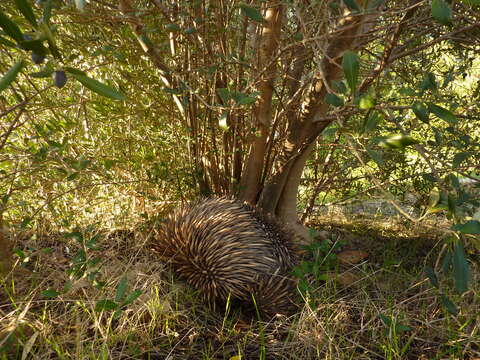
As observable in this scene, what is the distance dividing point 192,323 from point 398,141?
1.28 meters

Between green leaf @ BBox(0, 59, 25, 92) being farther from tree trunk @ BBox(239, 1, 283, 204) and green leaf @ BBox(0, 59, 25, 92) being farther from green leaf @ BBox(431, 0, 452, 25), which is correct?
tree trunk @ BBox(239, 1, 283, 204)

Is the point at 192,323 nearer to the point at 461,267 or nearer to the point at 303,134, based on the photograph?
the point at 461,267

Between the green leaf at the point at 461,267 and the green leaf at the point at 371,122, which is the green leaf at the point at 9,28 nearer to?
the green leaf at the point at 371,122

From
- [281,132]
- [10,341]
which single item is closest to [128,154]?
[281,132]

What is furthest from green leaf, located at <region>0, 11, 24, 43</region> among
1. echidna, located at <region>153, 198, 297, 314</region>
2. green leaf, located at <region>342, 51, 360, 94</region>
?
echidna, located at <region>153, 198, 297, 314</region>

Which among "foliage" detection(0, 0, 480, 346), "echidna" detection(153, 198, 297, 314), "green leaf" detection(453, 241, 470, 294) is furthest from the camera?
"echidna" detection(153, 198, 297, 314)

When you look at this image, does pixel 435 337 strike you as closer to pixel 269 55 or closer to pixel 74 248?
pixel 269 55

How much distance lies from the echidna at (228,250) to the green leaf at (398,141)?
1228 millimetres

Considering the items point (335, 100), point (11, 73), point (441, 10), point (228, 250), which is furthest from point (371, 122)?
point (228, 250)

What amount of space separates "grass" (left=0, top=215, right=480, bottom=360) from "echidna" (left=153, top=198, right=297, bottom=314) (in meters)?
0.13

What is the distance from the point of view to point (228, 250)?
217 cm

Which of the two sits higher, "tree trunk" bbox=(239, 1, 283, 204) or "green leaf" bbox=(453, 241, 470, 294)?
"tree trunk" bbox=(239, 1, 283, 204)

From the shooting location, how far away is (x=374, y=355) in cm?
151

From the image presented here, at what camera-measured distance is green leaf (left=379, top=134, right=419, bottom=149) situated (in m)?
0.80
